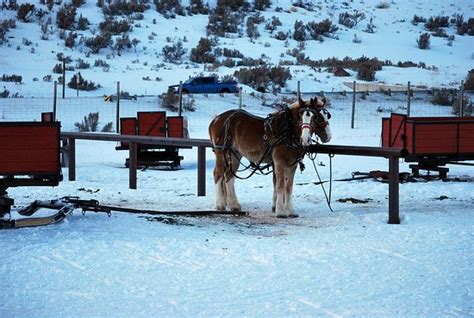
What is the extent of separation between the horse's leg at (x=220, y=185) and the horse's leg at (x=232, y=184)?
0.06 m

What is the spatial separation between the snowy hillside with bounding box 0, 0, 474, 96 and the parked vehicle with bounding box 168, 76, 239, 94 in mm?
1151

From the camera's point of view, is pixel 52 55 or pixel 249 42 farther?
pixel 249 42

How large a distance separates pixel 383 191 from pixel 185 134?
7027 millimetres

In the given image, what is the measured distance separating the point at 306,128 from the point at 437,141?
489 cm

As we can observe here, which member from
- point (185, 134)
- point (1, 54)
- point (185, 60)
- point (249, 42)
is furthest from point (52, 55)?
point (185, 134)

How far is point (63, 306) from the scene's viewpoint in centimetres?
721

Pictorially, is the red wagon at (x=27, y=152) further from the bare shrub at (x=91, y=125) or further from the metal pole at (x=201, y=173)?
the bare shrub at (x=91, y=125)

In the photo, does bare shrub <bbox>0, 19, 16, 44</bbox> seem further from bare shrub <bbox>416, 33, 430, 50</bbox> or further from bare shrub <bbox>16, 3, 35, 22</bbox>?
bare shrub <bbox>416, 33, 430, 50</bbox>

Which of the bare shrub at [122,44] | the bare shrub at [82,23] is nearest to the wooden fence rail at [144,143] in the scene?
the bare shrub at [122,44]

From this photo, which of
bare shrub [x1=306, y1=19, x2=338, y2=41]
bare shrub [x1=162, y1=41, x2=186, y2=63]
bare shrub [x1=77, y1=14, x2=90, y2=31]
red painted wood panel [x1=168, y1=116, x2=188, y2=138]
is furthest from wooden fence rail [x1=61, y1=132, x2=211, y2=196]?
bare shrub [x1=306, y1=19, x2=338, y2=41]

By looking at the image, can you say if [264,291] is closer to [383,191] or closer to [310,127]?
[310,127]

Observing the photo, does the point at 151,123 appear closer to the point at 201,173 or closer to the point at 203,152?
the point at 203,152

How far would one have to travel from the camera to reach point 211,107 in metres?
29.6

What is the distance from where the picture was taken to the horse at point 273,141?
37.4ft
